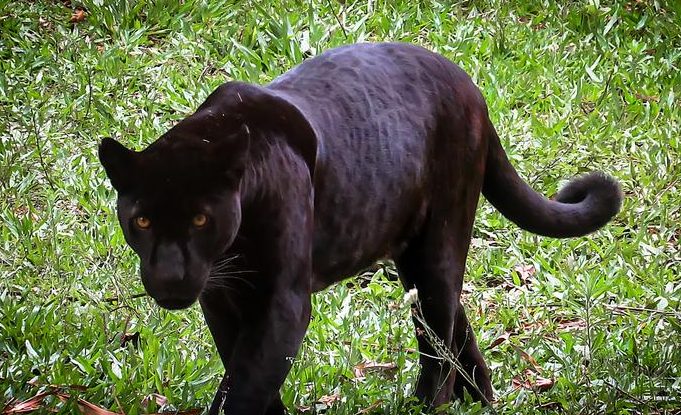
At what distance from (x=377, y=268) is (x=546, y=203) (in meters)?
1.64

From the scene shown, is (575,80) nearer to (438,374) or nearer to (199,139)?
(438,374)

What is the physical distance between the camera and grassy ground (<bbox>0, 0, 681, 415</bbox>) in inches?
196

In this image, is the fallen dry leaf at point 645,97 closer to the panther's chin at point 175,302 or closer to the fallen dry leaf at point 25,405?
the fallen dry leaf at point 25,405

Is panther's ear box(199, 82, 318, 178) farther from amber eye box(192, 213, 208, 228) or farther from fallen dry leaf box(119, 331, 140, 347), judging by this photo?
fallen dry leaf box(119, 331, 140, 347)

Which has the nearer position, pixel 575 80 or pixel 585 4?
pixel 575 80

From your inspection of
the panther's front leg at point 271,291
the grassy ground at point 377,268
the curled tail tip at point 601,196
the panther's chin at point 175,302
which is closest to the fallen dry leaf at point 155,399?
the grassy ground at point 377,268

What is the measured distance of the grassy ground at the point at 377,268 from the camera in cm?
497

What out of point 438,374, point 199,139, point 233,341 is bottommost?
point 438,374

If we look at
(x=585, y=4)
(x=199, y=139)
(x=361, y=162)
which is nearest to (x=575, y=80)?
(x=585, y=4)

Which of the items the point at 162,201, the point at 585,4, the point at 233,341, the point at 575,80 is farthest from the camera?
the point at 585,4

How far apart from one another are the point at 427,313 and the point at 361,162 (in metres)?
0.71

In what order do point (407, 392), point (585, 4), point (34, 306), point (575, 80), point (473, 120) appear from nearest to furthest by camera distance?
point (473, 120), point (407, 392), point (34, 306), point (575, 80), point (585, 4)

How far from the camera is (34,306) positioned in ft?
18.0

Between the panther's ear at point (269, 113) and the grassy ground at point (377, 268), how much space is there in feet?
2.41
